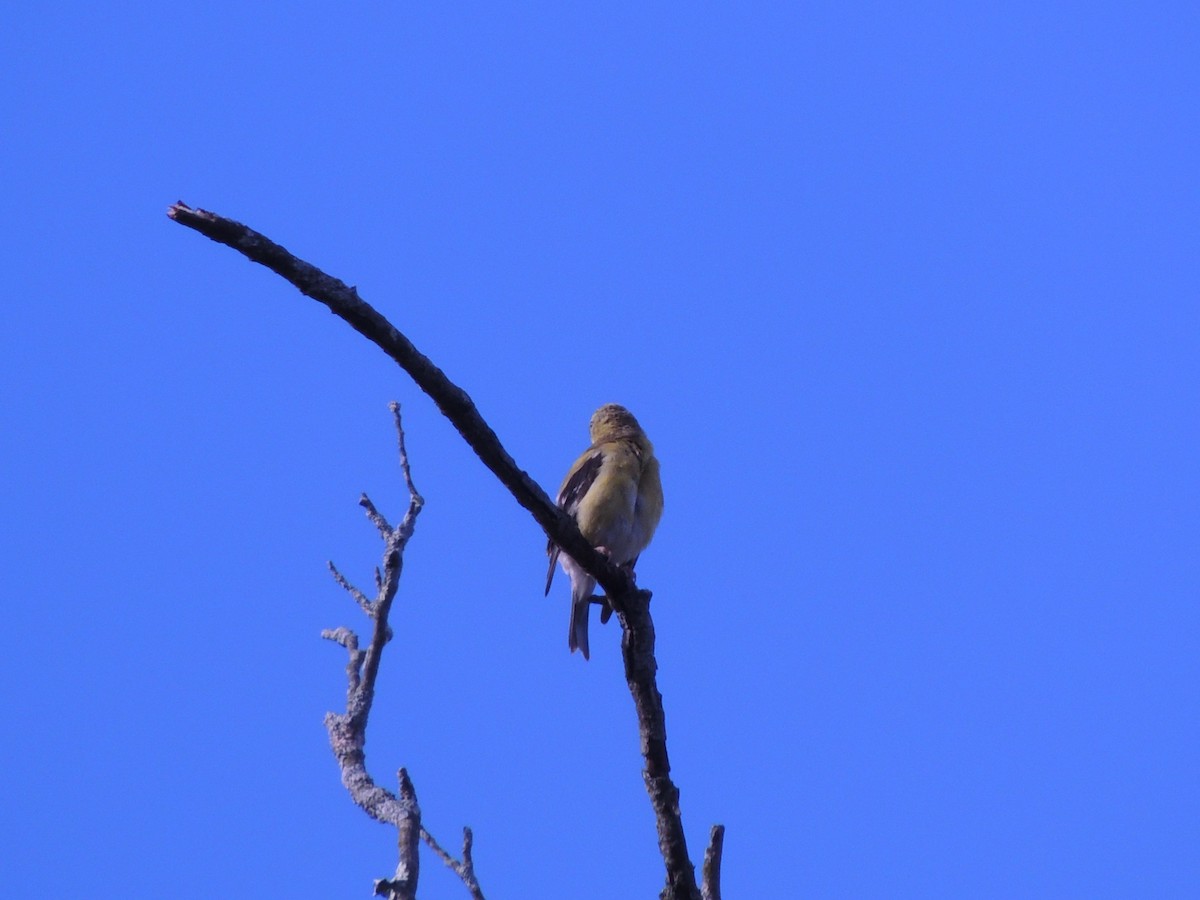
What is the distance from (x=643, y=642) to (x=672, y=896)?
0.92 m

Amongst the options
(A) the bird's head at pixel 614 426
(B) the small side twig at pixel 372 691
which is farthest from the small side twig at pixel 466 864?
(A) the bird's head at pixel 614 426

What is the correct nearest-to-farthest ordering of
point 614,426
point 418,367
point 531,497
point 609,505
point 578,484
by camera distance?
point 418,367
point 531,497
point 609,505
point 578,484
point 614,426

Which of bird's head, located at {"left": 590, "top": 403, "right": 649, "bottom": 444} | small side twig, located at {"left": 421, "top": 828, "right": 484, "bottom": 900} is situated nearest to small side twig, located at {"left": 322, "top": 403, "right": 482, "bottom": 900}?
small side twig, located at {"left": 421, "top": 828, "right": 484, "bottom": 900}

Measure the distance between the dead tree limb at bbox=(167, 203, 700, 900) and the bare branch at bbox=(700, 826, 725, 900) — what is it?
6 centimetres

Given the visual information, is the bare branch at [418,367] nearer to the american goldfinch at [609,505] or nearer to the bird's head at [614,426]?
the american goldfinch at [609,505]

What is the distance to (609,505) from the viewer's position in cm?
830

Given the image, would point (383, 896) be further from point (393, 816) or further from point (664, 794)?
point (664, 794)

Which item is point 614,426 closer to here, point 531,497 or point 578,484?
point 578,484

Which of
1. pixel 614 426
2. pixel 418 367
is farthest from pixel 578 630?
pixel 418 367

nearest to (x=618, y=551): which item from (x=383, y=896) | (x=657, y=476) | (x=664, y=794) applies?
(x=657, y=476)

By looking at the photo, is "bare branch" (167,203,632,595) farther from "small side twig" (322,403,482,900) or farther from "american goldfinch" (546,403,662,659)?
"american goldfinch" (546,403,662,659)

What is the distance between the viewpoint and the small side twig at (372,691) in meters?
4.52

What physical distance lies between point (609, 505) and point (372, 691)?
3.38 m

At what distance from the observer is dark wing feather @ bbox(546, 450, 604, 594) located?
860cm
